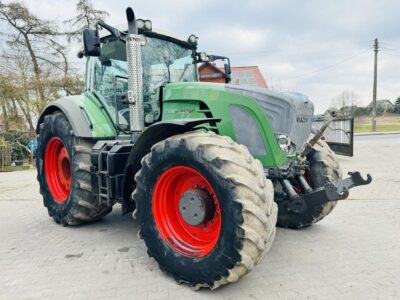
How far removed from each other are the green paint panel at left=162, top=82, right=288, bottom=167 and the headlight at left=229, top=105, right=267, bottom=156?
0.11 ft

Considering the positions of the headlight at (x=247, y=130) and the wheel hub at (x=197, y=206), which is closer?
the wheel hub at (x=197, y=206)

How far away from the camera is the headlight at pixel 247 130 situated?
3.51 m

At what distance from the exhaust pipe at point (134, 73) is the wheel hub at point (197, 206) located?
1.24 m

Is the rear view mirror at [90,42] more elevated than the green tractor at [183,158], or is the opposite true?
the rear view mirror at [90,42]

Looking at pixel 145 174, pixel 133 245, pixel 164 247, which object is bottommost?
pixel 133 245

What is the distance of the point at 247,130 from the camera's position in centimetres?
353

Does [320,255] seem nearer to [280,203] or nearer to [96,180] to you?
[280,203]

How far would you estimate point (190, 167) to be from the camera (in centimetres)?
308

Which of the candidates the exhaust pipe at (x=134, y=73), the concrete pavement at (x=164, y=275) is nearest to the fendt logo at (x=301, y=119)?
the concrete pavement at (x=164, y=275)

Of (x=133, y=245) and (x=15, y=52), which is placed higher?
(x=15, y=52)

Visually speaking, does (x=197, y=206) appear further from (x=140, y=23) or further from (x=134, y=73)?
(x=140, y=23)

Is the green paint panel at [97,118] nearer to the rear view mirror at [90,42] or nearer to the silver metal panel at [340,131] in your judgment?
the rear view mirror at [90,42]

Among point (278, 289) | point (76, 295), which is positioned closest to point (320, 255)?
point (278, 289)

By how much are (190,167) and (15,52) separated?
15.0 metres
